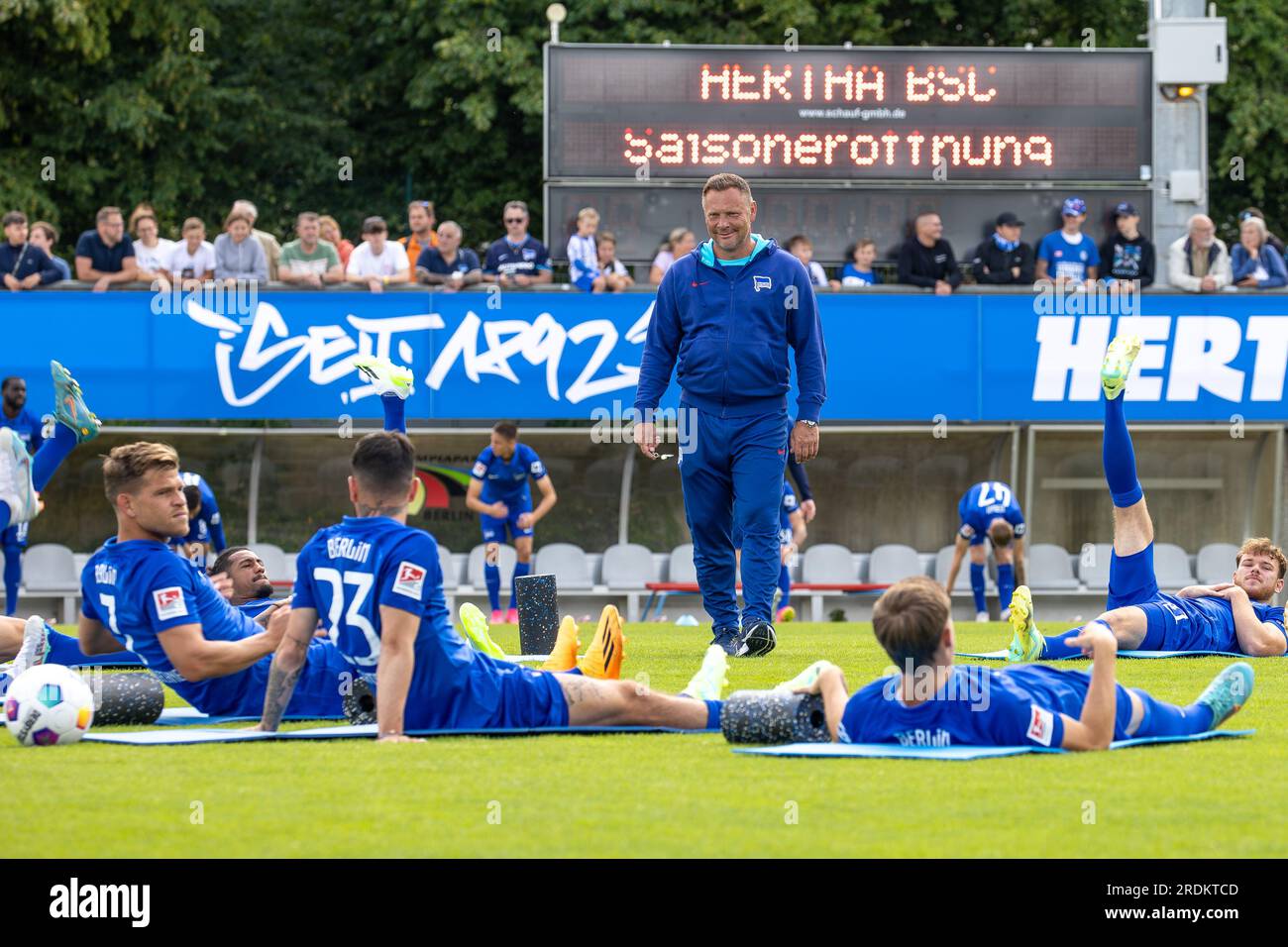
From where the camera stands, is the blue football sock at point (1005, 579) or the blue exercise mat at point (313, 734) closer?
the blue exercise mat at point (313, 734)

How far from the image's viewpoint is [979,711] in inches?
283

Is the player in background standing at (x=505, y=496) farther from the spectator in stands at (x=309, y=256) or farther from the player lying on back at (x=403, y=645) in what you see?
the player lying on back at (x=403, y=645)

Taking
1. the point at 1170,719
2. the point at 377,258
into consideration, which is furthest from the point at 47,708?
the point at 377,258

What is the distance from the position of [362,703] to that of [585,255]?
12479mm

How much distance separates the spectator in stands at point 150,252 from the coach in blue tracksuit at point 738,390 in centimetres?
A: 1074

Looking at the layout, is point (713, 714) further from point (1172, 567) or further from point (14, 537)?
point (1172, 567)

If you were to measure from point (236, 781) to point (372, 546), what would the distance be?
1.09 meters

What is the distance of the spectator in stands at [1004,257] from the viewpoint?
20.4m

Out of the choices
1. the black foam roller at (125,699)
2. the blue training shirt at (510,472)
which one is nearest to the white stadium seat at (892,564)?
the blue training shirt at (510,472)

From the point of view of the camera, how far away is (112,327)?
68.7ft

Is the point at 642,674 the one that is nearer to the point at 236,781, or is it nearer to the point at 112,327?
the point at 236,781

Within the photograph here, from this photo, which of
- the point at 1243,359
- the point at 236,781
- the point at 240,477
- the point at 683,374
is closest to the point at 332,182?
the point at 240,477
